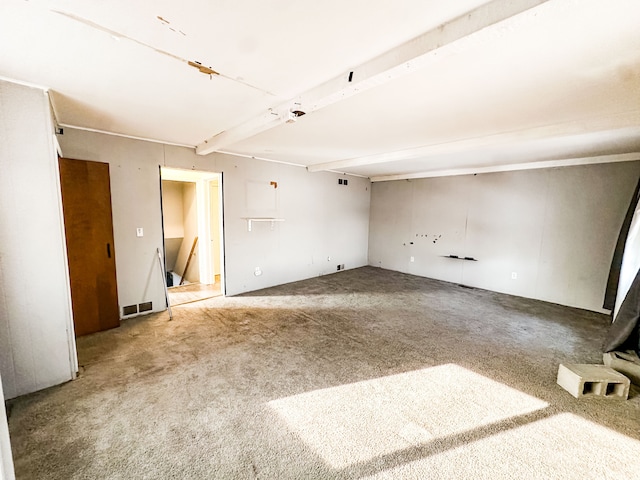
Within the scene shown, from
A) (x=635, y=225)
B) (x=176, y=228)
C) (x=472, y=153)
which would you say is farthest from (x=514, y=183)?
(x=176, y=228)

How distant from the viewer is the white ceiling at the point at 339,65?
127cm

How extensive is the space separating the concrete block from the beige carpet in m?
0.17

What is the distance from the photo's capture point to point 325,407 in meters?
2.01

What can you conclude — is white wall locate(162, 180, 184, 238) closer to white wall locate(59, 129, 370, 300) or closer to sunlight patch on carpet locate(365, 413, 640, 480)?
white wall locate(59, 129, 370, 300)

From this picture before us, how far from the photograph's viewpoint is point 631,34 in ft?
4.55

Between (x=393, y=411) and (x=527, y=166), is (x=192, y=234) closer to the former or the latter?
(x=393, y=411)

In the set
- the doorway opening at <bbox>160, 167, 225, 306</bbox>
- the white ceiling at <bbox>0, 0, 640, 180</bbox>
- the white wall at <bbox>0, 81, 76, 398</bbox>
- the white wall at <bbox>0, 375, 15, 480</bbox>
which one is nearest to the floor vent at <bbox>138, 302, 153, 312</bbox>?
the doorway opening at <bbox>160, 167, 225, 306</bbox>

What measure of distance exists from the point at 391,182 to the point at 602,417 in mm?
5304

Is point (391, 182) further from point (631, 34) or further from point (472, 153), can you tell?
point (631, 34)

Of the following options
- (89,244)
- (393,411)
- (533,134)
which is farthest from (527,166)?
(89,244)

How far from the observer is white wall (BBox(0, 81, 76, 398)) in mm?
1982

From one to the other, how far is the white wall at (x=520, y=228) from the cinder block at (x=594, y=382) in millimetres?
2542

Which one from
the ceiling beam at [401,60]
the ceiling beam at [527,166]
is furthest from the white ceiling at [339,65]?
the ceiling beam at [527,166]

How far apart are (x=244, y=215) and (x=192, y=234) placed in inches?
73.9
